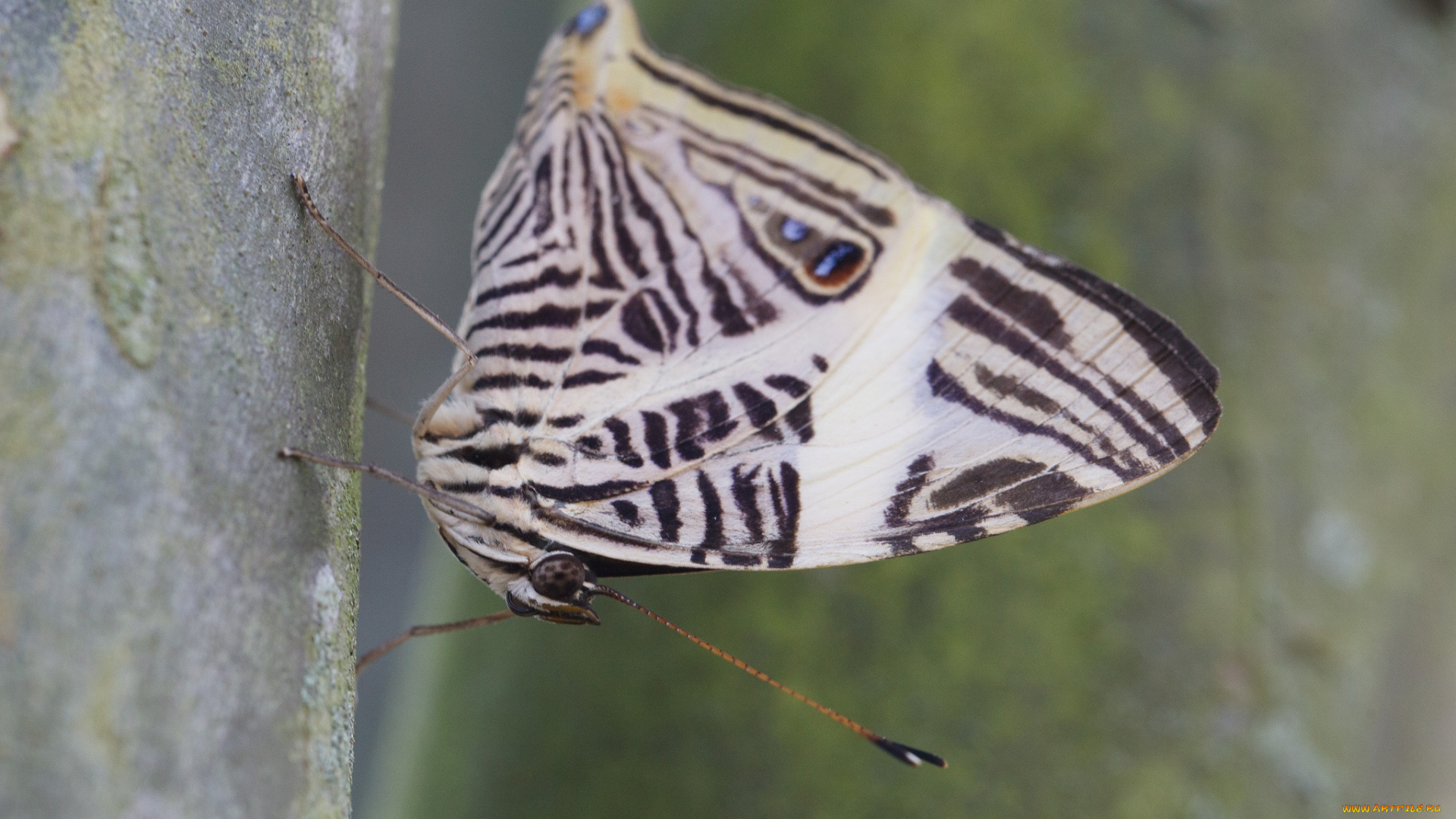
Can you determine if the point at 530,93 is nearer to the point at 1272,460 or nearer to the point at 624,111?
the point at 624,111

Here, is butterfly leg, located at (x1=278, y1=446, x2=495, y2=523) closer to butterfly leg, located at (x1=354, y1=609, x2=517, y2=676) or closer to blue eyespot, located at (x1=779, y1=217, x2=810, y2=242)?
butterfly leg, located at (x1=354, y1=609, x2=517, y2=676)

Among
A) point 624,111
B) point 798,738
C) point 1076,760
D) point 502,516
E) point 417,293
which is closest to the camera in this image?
point 502,516

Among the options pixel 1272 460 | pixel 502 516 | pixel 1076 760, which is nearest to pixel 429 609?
pixel 502 516

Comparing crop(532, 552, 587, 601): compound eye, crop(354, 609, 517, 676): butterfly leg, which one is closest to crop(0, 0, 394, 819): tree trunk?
crop(532, 552, 587, 601): compound eye

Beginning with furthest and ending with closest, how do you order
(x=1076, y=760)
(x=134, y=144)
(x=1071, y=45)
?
(x=1071, y=45) → (x=1076, y=760) → (x=134, y=144)

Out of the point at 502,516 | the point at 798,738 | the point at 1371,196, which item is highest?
the point at 1371,196

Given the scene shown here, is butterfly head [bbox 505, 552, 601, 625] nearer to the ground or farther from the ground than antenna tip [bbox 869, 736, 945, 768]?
farther from the ground

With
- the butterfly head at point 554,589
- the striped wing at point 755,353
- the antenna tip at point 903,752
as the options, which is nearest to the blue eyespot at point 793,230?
the striped wing at point 755,353
